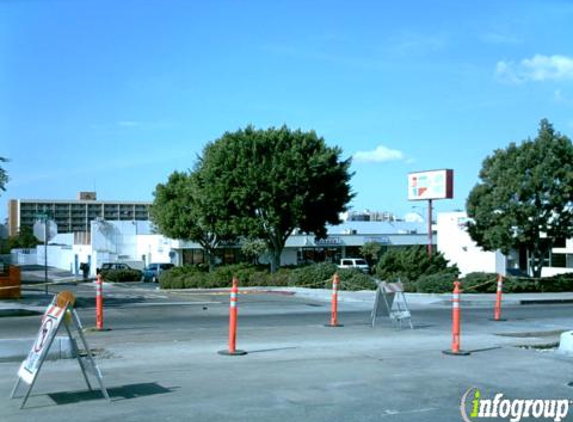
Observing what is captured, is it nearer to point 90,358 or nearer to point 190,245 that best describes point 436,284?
point 90,358

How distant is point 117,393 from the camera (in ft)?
29.7

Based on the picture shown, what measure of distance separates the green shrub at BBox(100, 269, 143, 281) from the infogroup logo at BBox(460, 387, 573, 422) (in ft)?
170

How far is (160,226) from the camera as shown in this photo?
54562 millimetres

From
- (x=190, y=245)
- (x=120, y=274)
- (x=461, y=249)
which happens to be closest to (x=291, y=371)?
(x=120, y=274)

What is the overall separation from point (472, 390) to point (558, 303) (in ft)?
65.0

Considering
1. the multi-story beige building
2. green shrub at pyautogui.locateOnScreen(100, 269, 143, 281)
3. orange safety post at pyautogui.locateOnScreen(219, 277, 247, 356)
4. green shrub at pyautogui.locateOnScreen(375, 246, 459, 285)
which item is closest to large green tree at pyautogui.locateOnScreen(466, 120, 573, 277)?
green shrub at pyautogui.locateOnScreen(375, 246, 459, 285)

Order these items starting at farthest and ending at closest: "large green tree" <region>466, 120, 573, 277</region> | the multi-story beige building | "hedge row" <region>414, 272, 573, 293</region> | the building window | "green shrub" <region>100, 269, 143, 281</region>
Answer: the multi-story beige building < "green shrub" <region>100, 269, 143, 281</region> < the building window < "large green tree" <region>466, 120, 573, 277</region> < "hedge row" <region>414, 272, 573, 293</region>

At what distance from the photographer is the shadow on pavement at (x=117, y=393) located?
8.72 metres

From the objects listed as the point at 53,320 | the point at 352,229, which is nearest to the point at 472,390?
the point at 53,320

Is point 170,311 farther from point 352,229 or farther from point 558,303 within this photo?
point 352,229

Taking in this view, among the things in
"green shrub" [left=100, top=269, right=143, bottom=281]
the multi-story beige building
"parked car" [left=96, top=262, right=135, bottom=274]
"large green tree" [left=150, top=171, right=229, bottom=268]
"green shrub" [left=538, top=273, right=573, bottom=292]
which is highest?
the multi-story beige building

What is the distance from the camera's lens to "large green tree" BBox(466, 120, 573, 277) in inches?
1223

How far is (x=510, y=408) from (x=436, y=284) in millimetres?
21634

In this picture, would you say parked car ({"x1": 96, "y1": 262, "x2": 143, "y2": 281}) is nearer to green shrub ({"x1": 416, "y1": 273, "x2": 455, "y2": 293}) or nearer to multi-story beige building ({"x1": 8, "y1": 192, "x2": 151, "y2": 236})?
green shrub ({"x1": 416, "y1": 273, "x2": 455, "y2": 293})
